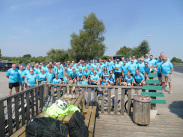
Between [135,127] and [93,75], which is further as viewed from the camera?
[93,75]

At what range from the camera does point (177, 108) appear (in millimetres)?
5836

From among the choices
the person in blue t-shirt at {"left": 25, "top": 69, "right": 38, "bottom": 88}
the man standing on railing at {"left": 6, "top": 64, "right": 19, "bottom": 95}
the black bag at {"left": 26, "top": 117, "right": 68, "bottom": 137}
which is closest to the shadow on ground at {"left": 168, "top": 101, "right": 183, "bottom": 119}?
the black bag at {"left": 26, "top": 117, "right": 68, "bottom": 137}

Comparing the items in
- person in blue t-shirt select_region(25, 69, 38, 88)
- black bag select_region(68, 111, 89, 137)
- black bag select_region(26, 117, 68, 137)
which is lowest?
black bag select_region(68, 111, 89, 137)

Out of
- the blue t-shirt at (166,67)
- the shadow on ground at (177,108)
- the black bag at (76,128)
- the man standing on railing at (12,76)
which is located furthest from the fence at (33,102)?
the blue t-shirt at (166,67)

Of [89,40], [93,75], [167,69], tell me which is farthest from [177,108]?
[89,40]

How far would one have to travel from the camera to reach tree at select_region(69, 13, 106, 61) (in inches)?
1329

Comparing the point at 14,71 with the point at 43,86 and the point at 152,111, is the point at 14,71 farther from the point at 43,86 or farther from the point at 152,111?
the point at 152,111

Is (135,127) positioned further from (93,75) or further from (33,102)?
(93,75)

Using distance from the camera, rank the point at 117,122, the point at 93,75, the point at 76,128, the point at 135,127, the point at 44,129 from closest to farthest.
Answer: the point at 44,129
the point at 76,128
the point at 135,127
the point at 117,122
the point at 93,75

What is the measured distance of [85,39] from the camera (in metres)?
33.9

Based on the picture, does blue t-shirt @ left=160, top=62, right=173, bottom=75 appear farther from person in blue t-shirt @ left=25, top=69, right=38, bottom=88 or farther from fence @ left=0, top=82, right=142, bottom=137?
person in blue t-shirt @ left=25, top=69, right=38, bottom=88

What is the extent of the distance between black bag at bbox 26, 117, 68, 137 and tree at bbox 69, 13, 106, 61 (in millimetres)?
31368

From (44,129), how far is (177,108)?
5.79 m

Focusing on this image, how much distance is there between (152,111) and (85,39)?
30687 mm
